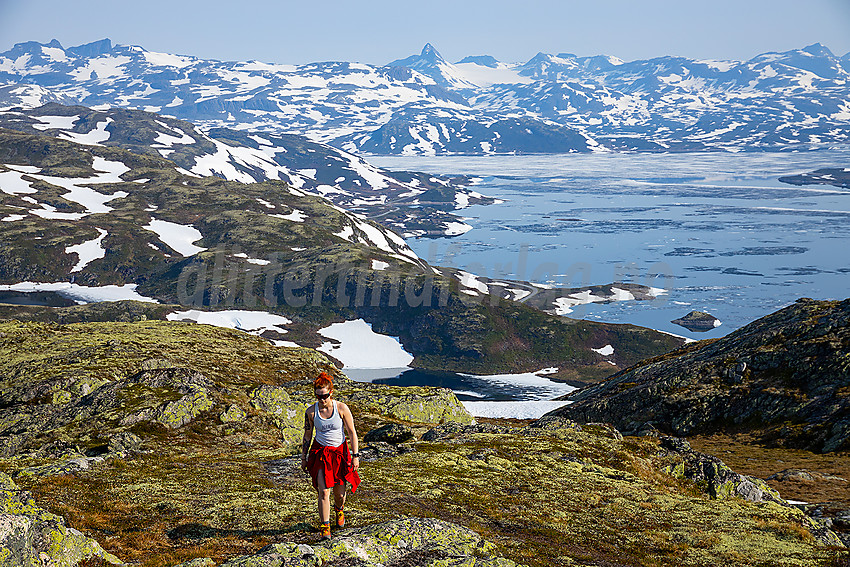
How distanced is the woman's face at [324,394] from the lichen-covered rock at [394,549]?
3533 millimetres

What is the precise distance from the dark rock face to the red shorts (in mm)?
51205

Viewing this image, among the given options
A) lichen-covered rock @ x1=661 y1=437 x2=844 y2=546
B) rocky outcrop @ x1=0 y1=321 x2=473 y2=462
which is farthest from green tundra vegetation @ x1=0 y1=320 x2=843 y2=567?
lichen-covered rock @ x1=661 y1=437 x2=844 y2=546

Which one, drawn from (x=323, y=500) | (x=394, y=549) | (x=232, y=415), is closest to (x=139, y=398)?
(x=232, y=415)

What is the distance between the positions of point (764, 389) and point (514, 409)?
50930 mm

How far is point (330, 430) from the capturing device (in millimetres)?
16484

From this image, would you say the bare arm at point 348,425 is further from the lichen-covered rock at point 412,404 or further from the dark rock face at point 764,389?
the dark rock face at point 764,389

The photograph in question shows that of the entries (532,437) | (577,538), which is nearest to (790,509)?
(577,538)

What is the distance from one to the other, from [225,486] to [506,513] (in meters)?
10.7

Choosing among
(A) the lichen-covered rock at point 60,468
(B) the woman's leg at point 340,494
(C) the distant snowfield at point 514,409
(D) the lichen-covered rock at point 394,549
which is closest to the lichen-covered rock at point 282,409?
(A) the lichen-covered rock at point 60,468

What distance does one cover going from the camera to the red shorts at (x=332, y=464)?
53.7ft

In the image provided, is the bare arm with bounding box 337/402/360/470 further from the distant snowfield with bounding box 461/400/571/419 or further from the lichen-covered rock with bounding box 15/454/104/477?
the distant snowfield with bounding box 461/400/571/419

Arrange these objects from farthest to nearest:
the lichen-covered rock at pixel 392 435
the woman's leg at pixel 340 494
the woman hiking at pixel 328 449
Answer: the lichen-covered rock at pixel 392 435, the woman's leg at pixel 340 494, the woman hiking at pixel 328 449

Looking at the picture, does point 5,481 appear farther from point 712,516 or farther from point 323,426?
point 712,516

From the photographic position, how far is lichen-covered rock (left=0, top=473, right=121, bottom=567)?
1383 centimetres
